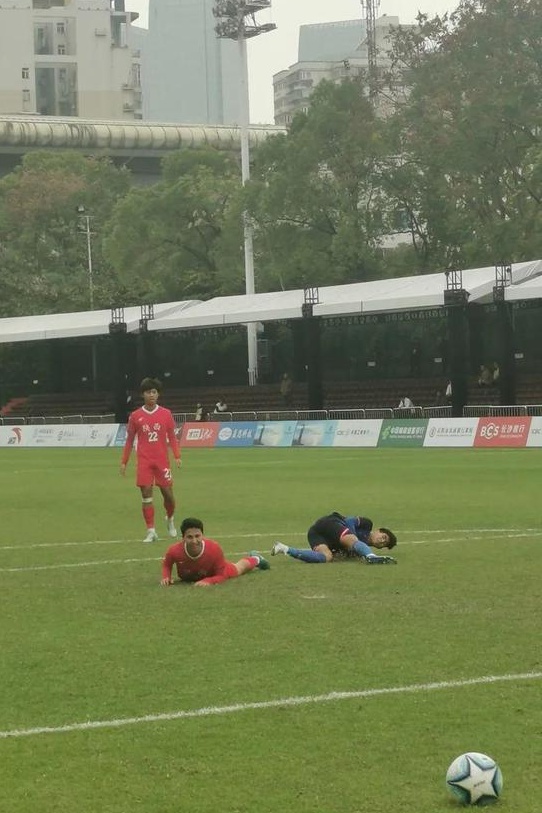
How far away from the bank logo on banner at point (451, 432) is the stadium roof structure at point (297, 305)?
612 centimetres

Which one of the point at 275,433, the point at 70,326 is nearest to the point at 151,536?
the point at 275,433

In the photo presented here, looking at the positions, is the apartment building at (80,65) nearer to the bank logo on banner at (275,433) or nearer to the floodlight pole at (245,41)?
the floodlight pole at (245,41)

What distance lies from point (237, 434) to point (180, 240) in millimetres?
31576

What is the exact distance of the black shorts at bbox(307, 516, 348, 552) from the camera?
16672mm

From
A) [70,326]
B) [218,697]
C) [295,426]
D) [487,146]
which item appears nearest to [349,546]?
[218,697]

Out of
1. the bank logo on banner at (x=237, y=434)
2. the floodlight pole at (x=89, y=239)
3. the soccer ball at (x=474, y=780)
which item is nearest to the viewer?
the soccer ball at (x=474, y=780)

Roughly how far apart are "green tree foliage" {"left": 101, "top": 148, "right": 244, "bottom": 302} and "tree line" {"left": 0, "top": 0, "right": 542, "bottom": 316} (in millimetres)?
134

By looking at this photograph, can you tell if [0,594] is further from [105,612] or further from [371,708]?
[371,708]

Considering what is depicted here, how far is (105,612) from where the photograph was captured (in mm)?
13258

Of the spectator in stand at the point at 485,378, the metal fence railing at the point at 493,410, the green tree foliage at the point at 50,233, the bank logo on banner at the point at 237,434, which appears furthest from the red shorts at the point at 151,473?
the green tree foliage at the point at 50,233

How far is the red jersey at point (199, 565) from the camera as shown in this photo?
14859 mm

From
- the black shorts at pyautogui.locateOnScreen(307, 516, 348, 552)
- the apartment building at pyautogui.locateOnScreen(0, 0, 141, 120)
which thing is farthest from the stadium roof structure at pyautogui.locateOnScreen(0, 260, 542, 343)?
the apartment building at pyautogui.locateOnScreen(0, 0, 141, 120)

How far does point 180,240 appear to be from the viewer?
83812 mm

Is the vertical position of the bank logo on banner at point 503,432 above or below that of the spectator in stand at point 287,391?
above
